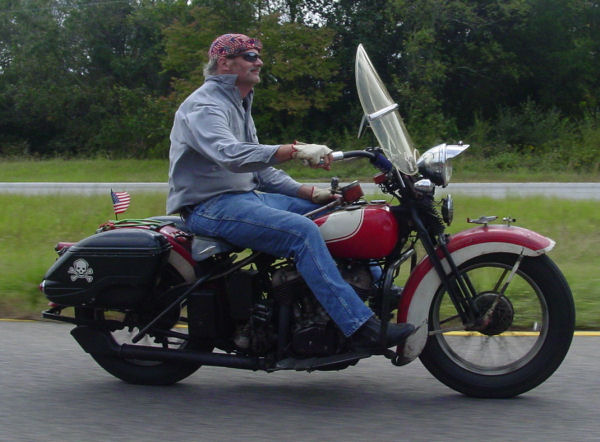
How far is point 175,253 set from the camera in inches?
166

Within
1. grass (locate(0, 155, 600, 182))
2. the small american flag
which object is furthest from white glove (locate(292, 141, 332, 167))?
grass (locate(0, 155, 600, 182))

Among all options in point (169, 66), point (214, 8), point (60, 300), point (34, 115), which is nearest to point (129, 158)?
point (169, 66)

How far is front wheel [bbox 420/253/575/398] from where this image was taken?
392 cm

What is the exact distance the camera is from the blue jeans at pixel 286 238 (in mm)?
3805

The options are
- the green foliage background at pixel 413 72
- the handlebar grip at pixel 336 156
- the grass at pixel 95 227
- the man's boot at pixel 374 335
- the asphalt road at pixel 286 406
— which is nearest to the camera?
the asphalt road at pixel 286 406

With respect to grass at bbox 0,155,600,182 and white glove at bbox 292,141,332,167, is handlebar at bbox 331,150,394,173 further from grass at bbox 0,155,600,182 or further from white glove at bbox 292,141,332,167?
grass at bbox 0,155,600,182

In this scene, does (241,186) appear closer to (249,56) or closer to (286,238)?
(286,238)

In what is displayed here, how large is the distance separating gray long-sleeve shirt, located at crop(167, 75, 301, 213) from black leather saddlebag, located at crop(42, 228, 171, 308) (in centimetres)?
25

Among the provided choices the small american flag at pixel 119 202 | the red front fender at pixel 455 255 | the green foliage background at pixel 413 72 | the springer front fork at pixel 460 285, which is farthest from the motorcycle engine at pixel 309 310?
the green foliage background at pixel 413 72

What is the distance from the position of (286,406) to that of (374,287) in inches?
28.6

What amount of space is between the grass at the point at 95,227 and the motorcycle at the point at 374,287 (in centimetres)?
177

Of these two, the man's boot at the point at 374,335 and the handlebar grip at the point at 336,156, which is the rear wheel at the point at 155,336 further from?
the handlebar grip at the point at 336,156

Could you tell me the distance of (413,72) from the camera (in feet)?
94.0

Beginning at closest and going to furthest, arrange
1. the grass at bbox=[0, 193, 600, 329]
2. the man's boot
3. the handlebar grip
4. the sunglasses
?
the handlebar grip, the man's boot, the sunglasses, the grass at bbox=[0, 193, 600, 329]
